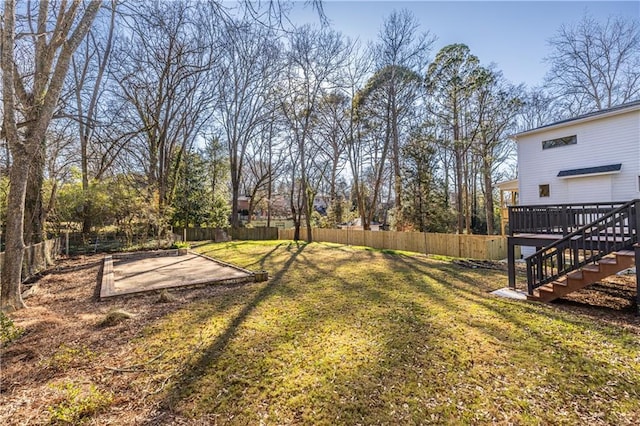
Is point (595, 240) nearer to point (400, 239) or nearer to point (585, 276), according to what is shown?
point (585, 276)

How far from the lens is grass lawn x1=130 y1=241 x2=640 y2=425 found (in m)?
2.38

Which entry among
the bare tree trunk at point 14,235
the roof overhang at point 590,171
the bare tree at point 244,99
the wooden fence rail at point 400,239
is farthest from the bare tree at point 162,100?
the roof overhang at point 590,171

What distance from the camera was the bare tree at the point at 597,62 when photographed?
15.0m

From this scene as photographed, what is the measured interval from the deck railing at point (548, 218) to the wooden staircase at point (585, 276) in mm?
1044

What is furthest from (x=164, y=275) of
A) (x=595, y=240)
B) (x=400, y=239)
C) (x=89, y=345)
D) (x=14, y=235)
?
(x=400, y=239)

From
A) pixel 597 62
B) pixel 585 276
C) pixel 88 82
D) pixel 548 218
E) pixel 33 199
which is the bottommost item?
pixel 585 276

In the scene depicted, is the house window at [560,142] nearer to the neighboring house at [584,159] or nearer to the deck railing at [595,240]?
the neighboring house at [584,159]

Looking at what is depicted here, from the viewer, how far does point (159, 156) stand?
16.3 m

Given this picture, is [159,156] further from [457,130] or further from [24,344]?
[457,130]

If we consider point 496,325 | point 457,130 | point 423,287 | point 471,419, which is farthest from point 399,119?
point 471,419

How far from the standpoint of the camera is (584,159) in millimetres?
10516

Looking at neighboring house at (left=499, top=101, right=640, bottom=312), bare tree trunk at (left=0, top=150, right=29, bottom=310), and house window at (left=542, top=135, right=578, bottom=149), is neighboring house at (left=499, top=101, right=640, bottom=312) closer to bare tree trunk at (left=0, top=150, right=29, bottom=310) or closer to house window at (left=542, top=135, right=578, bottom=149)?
house window at (left=542, top=135, right=578, bottom=149)

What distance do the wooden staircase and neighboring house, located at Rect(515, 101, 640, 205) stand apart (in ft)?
22.6

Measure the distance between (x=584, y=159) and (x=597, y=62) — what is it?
9939 mm
